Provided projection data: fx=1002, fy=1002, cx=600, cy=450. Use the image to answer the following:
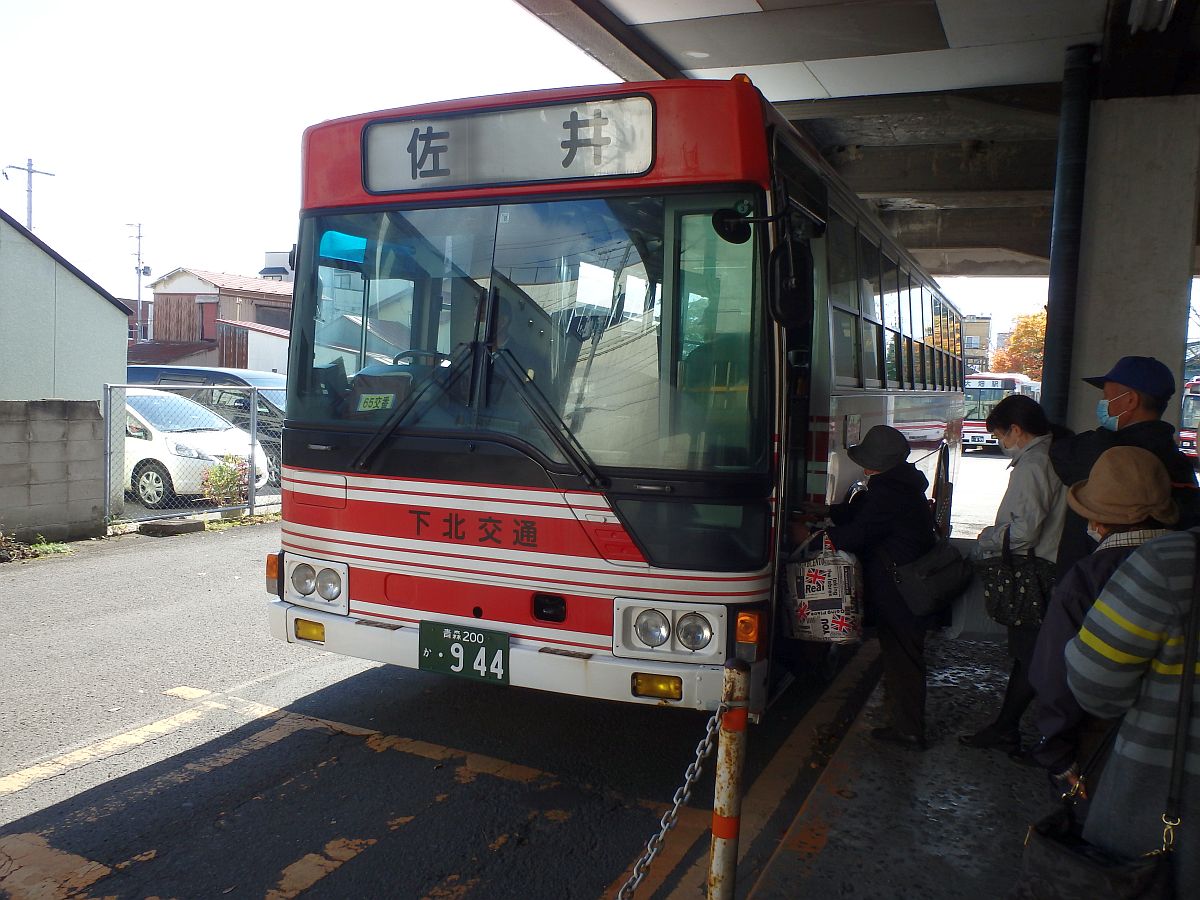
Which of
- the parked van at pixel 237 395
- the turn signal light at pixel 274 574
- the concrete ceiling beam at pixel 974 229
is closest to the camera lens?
A: the turn signal light at pixel 274 574

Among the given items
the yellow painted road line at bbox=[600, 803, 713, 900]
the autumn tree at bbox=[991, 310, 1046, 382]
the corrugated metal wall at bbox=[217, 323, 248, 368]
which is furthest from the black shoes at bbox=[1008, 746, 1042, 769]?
the autumn tree at bbox=[991, 310, 1046, 382]

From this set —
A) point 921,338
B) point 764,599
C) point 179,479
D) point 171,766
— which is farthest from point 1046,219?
point 171,766

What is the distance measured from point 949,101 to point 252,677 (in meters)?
9.53

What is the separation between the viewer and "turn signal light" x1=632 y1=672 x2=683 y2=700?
13.7ft

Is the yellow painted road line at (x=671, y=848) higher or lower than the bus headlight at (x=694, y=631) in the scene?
lower

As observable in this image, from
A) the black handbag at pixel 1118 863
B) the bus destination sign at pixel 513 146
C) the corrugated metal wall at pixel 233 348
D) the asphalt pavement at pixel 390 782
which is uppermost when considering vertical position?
the corrugated metal wall at pixel 233 348

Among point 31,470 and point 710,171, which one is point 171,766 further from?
point 31,470

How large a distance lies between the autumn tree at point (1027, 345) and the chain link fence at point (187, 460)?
57.3 m

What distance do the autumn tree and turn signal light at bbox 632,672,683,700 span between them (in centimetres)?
6268

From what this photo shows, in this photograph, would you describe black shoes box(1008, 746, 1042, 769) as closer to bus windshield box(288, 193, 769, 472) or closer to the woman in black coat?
the woman in black coat

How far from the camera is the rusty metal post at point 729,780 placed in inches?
121

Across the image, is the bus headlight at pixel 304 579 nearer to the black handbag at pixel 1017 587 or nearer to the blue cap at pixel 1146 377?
the black handbag at pixel 1017 587

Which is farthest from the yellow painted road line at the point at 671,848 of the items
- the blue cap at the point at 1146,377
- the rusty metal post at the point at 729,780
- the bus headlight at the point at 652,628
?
the blue cap at the point at 1146,377

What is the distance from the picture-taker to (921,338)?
9.66 meters
